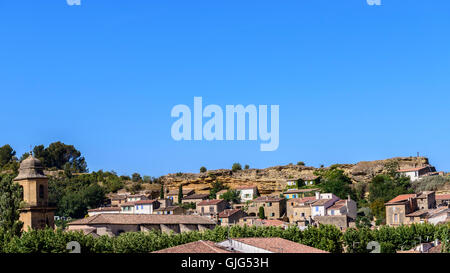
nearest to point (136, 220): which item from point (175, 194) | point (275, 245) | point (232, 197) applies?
point (275, 245)

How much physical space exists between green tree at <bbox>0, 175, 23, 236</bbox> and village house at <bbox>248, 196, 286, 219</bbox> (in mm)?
39904

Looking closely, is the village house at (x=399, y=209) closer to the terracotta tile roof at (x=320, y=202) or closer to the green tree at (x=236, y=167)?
the terracotta tile roof at (x=320, y=202)

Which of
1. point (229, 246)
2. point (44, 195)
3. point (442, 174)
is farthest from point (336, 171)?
point (229, 246)

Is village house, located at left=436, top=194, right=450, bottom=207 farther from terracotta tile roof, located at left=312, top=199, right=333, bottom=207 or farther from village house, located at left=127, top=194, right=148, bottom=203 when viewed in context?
village house, located at left=127, top=194, right=148, bottom=203

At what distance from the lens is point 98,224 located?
61.7 metres

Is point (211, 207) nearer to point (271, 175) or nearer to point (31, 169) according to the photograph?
point (271, 175)

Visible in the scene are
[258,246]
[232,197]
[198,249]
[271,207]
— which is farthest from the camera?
[232,197]

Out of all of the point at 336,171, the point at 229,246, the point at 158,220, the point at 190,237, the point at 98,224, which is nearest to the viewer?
the point at 229,246

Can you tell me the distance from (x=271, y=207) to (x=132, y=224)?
27.3 metres

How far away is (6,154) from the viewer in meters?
129

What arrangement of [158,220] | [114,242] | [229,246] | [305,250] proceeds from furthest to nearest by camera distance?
1. [158,220]
2. [114,242]
3. [305,250]
4. [229,246]
